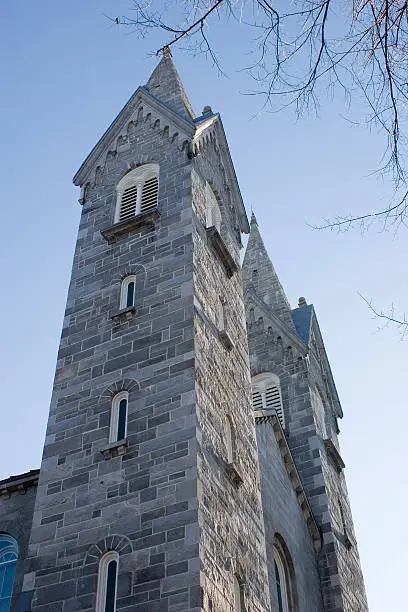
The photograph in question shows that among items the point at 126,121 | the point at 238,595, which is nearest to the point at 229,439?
the point at 238,595

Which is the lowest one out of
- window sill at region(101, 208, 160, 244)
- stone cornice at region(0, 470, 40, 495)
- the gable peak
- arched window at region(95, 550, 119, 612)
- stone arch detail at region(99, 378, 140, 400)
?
arched window at region(95, 550, 119, 612)

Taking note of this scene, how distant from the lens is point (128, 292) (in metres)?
19.6

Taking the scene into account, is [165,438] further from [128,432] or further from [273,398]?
[273,398]

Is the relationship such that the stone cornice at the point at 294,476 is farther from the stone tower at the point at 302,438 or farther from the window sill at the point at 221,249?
the window sill at the point at 221,249

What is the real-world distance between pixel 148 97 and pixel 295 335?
10.8 metres

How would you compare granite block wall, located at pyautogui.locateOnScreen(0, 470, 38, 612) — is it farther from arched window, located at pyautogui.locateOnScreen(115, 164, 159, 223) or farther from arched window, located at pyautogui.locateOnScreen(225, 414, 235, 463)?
arched window, located at pyautogui.locateOnScreen(115, 164, 159, 223)

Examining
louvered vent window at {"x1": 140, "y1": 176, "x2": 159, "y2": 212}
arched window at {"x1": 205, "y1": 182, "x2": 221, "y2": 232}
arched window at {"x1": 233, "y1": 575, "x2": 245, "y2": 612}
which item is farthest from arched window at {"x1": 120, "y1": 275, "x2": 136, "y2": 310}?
arched window at {"x1": 233, "y1": 575, "x2": 245, "y2": 612}

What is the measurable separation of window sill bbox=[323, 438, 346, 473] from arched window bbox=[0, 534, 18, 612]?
548 inches

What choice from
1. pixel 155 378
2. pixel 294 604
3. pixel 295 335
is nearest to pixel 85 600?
pixel 155 378

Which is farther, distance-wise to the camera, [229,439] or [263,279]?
[263,279]

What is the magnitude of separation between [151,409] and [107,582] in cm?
352

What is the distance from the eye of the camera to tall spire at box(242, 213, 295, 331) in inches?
1329

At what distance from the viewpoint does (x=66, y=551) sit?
14.9 meters

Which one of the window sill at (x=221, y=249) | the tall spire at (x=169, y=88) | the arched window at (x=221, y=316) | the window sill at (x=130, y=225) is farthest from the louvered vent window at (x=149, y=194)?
the tall spire at (x=169, y=88)
